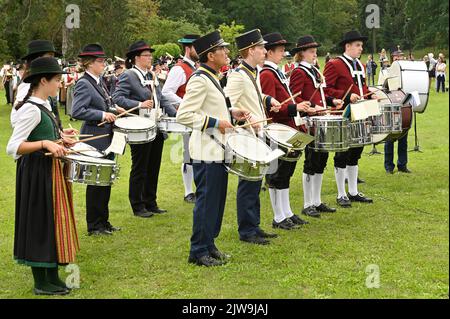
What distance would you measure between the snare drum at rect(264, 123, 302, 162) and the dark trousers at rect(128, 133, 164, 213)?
2.08m

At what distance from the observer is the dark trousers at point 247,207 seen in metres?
7.16

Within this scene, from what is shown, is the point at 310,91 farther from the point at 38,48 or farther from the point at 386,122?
the point at 38,48

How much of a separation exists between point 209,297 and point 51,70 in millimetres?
2310

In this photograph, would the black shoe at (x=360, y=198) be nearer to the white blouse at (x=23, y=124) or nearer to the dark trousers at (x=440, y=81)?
the white blouse at (x=23, y=124)

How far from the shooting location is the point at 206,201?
620 centimetres

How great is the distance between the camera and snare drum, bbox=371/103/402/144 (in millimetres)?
8320

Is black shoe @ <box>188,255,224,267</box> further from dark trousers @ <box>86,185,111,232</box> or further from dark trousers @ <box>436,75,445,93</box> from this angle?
dark trousers @ <box>436,75,445,93</box>

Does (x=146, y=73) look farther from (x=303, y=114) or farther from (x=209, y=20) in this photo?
(x=209, y=20)

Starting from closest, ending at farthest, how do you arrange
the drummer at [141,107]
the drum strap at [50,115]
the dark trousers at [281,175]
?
the drum strap at [50,115], the dark trousers at [281,175], the drummer at [141,107]

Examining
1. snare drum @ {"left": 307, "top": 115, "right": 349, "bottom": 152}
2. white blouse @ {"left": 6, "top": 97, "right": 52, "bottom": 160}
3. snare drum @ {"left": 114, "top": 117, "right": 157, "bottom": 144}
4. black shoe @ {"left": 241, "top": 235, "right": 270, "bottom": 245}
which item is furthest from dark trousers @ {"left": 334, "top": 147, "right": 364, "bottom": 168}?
white blouse @ {"left": 6, "top": 97, "right": 52, "bottom": 160}

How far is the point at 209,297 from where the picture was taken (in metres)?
5.42

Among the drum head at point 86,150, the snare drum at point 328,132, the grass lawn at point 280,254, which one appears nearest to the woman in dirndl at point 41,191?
the grass lawn at point 280,254

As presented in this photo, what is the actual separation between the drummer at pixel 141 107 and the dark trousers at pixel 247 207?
5.61 ft
